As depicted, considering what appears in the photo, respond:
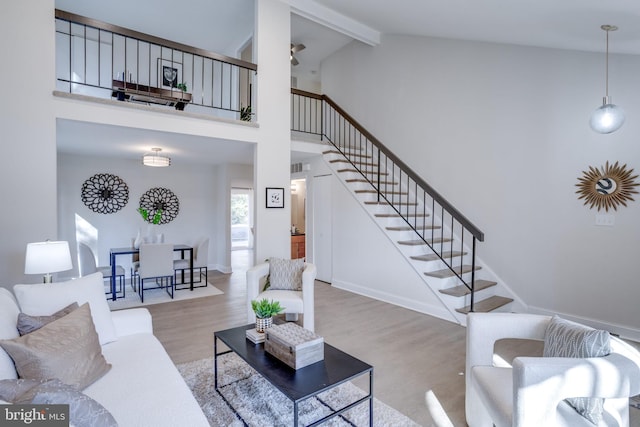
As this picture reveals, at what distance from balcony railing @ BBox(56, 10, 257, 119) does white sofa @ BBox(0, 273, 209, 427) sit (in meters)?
2.61

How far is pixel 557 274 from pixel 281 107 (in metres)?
4.26

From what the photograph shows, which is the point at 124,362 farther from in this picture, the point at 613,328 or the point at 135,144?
the point at 613,328

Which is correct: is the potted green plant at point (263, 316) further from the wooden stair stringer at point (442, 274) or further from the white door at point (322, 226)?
the white door at point (322, 226)

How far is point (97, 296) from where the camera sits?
224cm

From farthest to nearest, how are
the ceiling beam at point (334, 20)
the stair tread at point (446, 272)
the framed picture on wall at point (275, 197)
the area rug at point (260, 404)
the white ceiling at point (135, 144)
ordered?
1. the ceiling beam at point (334, 20)
2. the framed picture on wall at point (275, 197)
3. the stair tread at point (446, 272)
4. the white ceiling at point (135, 144)
5. the area rug at point (260, 404)

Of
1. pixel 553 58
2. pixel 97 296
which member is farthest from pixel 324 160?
pixel 97 296

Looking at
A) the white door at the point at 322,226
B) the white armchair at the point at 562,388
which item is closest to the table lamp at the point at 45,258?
the white armchair at the point at 562,388

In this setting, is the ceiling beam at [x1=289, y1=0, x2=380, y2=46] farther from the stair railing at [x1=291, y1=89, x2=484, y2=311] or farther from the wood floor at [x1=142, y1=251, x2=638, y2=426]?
the wood floor at [x1=142, y1=251, x2=638, y2=426]

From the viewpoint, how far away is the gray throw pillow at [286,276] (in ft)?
12.4

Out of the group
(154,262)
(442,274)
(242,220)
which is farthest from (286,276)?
(242,220)

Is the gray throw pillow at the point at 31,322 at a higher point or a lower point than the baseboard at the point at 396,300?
higher

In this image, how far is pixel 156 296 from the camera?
523 cm

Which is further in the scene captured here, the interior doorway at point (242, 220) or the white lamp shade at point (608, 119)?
the interior doorway at point (242, 220)

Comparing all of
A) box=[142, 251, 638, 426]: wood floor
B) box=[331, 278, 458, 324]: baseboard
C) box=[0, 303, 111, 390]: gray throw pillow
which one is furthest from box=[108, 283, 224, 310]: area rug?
box=[0, 303, 111, 390]: gray throw pillow
